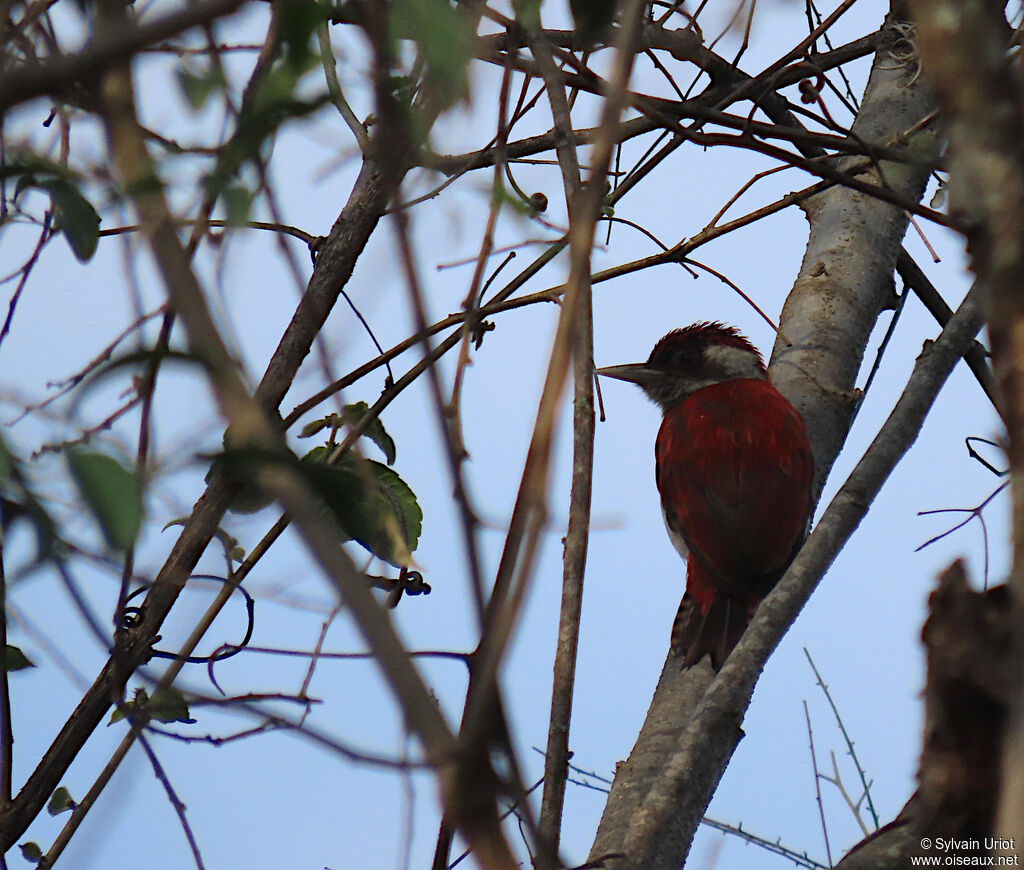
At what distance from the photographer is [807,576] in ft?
7.75

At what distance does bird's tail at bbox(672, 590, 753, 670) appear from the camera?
355cm

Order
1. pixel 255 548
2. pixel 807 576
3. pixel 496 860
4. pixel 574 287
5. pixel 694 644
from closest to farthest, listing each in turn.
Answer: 1. pixel 496 860
2. pixel 574 287
3. pixel 807 576
4. pixel 255 548
5. pixel 694 644

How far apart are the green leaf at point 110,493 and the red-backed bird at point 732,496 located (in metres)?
2.83

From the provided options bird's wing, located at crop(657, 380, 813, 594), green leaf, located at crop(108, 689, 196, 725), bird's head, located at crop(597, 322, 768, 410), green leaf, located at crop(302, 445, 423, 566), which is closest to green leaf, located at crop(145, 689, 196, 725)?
green leaf, located at crop(108, 689, 196, 725)

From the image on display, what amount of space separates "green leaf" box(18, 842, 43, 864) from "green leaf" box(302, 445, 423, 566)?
110 cm

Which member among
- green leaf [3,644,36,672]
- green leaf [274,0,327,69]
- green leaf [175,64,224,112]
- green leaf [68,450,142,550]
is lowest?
green leaf [68,450,142,550]

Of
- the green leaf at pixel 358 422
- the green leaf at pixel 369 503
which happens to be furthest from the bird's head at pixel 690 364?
the green leaf at pixel 369 503

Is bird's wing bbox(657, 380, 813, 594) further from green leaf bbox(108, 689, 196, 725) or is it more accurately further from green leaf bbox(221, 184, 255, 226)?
green leaf bbox(221, 184, 255, 226)

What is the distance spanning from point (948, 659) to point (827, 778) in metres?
3.20

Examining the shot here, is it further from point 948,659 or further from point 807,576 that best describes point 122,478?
point 807,576

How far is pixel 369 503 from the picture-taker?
1.73 meters

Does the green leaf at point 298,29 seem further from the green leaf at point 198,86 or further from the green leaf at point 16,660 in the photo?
the green leaf at point 16,660

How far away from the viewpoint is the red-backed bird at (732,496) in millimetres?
4121

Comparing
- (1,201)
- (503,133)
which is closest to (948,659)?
(503,133)
